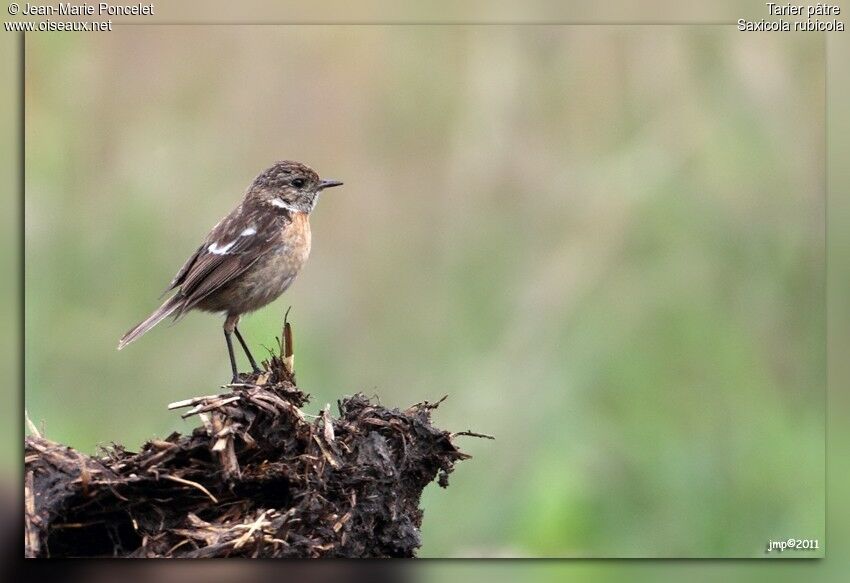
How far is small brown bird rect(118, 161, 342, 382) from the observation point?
7.25 meters

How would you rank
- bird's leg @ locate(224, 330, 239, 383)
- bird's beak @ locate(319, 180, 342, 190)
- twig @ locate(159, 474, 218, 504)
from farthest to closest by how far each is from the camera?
bird's beak @ locate(319, 180, 342, 190), bird's leg @ locate(224, 330, 239, 383), twig @ locate(159, 474, 218, 504)

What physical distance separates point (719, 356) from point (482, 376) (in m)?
1.60

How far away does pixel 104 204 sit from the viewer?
24.4 feet

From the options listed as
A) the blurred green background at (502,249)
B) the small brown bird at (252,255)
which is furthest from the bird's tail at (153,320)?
the blurred green background at (502,249)

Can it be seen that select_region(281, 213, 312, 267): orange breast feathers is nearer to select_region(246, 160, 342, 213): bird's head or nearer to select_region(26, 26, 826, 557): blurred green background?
select_region(246, 160, 342, 213): bird's head

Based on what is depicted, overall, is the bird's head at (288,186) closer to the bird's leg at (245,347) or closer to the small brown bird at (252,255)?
the small brown bird at (252,255)

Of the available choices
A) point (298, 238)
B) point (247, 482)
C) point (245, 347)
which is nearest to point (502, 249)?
Answer: point (298, 238)

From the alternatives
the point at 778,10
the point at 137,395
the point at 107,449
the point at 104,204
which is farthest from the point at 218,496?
the point at 778,10

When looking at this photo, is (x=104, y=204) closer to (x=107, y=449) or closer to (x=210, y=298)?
(x=210, y=298)

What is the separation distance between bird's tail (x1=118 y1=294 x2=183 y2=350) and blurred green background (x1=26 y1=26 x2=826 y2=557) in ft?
1.10

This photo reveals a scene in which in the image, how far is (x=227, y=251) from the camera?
738cm

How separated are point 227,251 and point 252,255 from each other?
0.16 meters

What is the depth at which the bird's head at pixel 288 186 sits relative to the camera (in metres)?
7.75

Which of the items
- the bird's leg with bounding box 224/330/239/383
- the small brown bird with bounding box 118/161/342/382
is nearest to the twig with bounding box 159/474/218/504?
the bird's leg with bounding box 224/330/239/383
